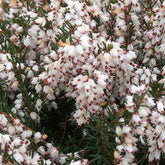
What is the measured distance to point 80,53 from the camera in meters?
2.55

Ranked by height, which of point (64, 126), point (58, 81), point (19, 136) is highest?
point (58, 81)

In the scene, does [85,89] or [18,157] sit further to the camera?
[85,89]

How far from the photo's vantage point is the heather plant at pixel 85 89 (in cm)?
228

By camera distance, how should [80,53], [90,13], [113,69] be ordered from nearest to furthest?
[80,53]
[113,69]
[90,13]

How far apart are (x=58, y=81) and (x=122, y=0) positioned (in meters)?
1.17

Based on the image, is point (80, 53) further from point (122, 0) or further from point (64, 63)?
point (122, 0)

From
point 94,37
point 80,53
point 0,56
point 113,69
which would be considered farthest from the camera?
point 0,56

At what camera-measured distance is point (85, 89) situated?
2.45m

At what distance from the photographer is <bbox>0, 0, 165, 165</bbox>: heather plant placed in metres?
2.28

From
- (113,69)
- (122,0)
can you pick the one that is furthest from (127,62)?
(122,0)

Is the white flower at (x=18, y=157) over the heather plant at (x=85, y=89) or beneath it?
beneath

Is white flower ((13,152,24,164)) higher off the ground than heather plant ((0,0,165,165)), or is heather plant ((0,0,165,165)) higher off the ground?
heather plant ((0,0,165,165))

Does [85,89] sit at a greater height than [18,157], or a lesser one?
greater

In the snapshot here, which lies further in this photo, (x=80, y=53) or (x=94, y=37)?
(x=94, y=37)
